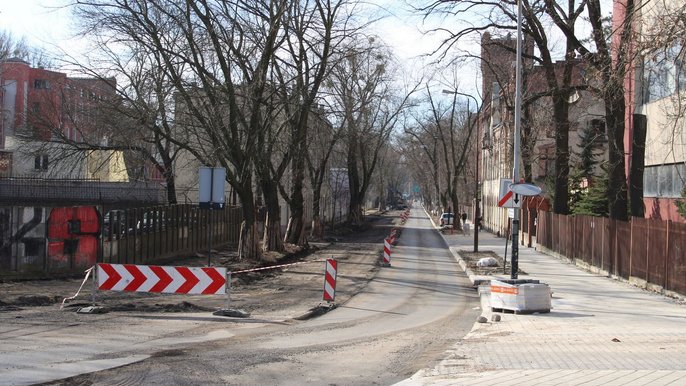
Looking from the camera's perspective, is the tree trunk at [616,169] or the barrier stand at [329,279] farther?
the tree trunk at [616,169]

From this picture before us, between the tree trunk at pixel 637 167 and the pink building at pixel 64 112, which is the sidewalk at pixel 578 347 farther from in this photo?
the pink building at pixel 64 112

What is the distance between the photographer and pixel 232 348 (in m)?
10.4

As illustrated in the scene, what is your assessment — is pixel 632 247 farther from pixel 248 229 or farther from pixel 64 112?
pixel 64 112

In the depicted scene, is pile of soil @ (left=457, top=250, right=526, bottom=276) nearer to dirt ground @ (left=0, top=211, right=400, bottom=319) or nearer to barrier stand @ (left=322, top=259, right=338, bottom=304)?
dirt ground @ (left=0, top=211, right=400, bottom=319)

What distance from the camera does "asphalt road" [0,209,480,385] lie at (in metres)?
8.40

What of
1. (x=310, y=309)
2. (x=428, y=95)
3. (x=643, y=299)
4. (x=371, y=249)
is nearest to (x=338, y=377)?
(x=310, y=309)

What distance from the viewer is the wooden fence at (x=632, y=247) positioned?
57.3 feet

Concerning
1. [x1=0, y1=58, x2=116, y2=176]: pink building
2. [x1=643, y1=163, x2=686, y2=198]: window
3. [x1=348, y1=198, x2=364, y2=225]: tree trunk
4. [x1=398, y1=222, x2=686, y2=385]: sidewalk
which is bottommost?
[x1=398, y1=222, x2=686, y2=385]: sidewalk

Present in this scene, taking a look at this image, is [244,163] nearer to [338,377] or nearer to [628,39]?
[628,39]

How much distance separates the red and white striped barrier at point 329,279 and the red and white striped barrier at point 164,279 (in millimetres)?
3034

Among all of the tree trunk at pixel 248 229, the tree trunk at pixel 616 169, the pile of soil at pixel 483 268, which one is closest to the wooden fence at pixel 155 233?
the tree trunk at pixel 248 229

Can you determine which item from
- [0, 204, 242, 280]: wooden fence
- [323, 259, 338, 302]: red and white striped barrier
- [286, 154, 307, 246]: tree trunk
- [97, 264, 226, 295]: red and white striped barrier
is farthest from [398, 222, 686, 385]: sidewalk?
[286, 154, 307, 246]: tree trunk

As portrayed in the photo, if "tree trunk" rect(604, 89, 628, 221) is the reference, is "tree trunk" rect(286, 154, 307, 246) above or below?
below

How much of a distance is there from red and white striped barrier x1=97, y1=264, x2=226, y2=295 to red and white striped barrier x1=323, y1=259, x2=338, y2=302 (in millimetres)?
3034
